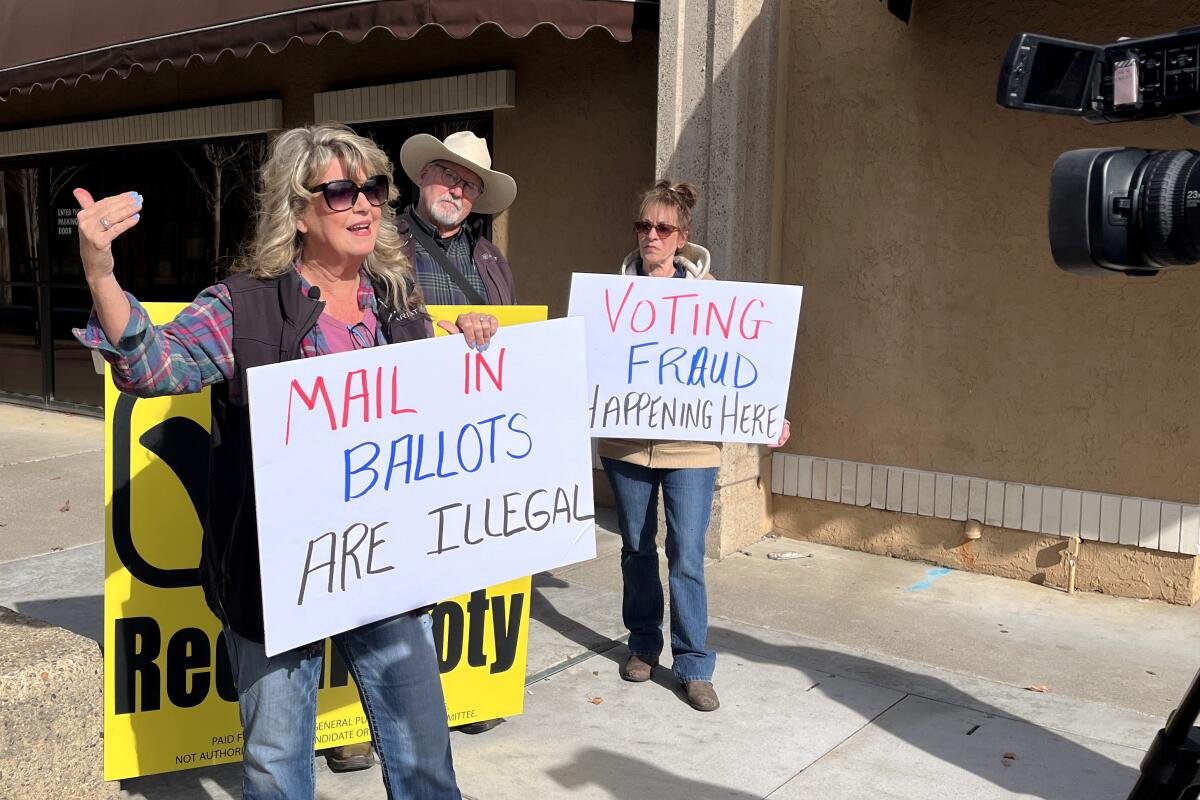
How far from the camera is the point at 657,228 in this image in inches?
164

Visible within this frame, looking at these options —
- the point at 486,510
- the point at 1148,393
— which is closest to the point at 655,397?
the point at 486,510

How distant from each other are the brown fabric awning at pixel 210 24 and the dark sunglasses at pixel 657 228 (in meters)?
1.95

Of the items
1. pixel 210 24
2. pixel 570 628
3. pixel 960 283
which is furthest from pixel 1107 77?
pixel 210 24

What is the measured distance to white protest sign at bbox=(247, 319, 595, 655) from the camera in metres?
2.43

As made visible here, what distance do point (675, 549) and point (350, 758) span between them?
129 centimetres

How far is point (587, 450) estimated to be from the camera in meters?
3.01

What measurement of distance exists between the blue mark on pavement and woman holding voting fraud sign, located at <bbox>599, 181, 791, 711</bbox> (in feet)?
5.31

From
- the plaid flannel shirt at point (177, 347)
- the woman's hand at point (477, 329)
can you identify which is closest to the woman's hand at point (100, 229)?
the plaid flannel shirt at point (177, 347)

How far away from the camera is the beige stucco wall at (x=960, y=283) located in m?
5.23

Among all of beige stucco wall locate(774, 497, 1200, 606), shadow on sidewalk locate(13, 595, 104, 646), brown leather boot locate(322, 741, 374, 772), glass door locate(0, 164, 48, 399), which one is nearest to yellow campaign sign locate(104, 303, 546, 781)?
brown leather boot locate(322, 741, 374, 772)

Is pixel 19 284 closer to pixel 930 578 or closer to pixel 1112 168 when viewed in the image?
pixel 930 578

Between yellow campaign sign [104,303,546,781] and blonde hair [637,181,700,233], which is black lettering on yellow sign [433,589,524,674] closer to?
yellow campaign sign [104,303,546,781]

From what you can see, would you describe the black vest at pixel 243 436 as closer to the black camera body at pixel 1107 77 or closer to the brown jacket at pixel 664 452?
the black camera body at pixel 1107 77

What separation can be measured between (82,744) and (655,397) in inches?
84.2
